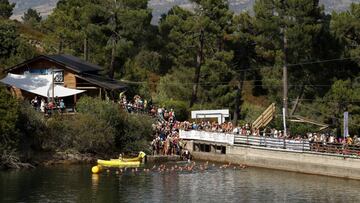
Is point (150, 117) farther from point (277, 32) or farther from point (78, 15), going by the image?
point (78, 15)

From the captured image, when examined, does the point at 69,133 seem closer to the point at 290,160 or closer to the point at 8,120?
the point at 8,120

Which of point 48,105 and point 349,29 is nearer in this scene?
point 48,105

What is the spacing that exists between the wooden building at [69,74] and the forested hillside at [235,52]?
7.60 metres

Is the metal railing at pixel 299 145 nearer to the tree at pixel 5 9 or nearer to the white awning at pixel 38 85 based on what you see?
the white awning at pixel 38 85

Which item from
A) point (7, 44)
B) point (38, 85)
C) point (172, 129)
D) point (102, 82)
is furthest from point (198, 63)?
point (7, 44)

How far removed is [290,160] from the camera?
62625 mm

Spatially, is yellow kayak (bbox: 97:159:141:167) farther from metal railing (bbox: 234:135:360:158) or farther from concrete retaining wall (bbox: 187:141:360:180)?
metal railing (bbox: 234:135:360:158)

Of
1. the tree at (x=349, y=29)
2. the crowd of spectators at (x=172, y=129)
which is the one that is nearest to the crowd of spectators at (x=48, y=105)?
the crowd of spectators at (x=172, y=129)

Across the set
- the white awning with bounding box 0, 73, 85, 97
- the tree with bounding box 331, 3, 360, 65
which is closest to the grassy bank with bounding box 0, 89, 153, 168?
the white awning with bounding box 0, 73, 85, 97

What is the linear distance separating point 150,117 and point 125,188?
19.6 meters

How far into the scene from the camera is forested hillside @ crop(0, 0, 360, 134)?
78.1 meters

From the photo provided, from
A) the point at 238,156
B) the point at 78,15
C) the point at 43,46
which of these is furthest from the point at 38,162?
the point at 43,46

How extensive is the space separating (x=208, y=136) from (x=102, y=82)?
15239mm

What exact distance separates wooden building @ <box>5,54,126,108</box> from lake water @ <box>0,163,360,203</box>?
54.7 ft
